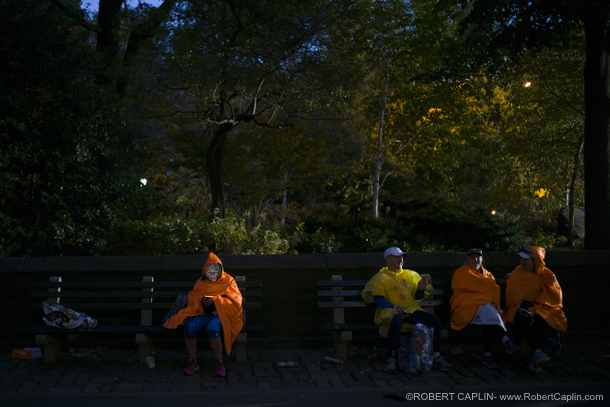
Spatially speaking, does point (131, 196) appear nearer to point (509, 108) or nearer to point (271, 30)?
point (271, 30)

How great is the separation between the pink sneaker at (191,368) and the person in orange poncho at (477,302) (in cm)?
282

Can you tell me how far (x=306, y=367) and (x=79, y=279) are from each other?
286 cm

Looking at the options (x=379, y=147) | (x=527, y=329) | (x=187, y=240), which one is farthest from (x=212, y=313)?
(x=379, y=147)

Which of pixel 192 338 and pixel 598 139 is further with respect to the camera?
pixel 598 139

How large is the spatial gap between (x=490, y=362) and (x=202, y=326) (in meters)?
3.06

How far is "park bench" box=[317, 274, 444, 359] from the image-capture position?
232 inches

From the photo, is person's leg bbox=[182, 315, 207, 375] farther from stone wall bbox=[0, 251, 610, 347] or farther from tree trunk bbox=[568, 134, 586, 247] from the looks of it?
tree trunk bbox=[568, 134, 586, 247]

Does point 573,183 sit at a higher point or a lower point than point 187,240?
higher

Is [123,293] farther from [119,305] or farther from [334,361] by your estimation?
[334,361]

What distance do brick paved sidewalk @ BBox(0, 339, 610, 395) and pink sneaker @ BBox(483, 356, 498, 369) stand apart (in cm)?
5

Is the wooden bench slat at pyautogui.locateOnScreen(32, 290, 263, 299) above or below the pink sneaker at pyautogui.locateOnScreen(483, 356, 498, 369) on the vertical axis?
above

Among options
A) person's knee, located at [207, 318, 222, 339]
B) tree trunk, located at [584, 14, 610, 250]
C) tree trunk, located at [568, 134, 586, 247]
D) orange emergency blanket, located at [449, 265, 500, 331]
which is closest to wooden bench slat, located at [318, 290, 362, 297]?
orange emergency blanket, located at [449, 265, 500, 331]

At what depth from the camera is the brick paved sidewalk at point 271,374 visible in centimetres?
499

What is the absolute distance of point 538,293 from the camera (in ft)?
19.7
